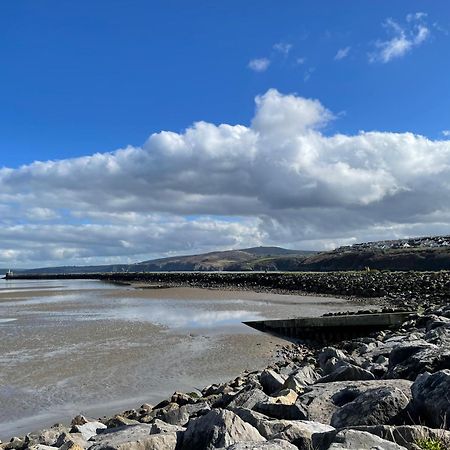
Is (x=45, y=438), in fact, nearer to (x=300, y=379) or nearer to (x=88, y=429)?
(x=88, y=429)

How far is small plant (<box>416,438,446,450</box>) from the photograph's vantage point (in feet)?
13.2

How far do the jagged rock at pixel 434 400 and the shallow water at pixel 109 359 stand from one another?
22.5 ft

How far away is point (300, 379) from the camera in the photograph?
8.97 metres

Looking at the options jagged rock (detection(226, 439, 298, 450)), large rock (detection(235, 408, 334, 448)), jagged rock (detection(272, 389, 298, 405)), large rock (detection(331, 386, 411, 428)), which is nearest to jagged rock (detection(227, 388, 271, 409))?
jagged rock (detection(272, 389, 298, 405))

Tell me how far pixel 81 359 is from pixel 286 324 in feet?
27.4

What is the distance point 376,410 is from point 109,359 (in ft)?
37.4

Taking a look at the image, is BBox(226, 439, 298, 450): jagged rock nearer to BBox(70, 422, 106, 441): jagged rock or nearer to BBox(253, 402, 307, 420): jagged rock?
BBox(253, 402, 307, 420): jagged rock

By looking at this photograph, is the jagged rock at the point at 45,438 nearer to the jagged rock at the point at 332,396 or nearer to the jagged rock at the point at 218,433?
the jagged rock at the point at 218,433

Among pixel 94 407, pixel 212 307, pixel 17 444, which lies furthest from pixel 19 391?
pixel 212 307

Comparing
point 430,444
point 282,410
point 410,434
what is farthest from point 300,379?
point 430,444

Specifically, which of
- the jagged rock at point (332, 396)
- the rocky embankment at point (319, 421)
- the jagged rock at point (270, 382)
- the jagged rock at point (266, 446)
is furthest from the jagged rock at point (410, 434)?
the jagged rock at point (270, 382)

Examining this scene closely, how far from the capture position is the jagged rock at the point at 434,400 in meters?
4.84

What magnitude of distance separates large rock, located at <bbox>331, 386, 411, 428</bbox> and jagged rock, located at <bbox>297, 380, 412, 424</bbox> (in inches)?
21.1

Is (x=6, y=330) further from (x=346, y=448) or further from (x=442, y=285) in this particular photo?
(x=442, y=285)
